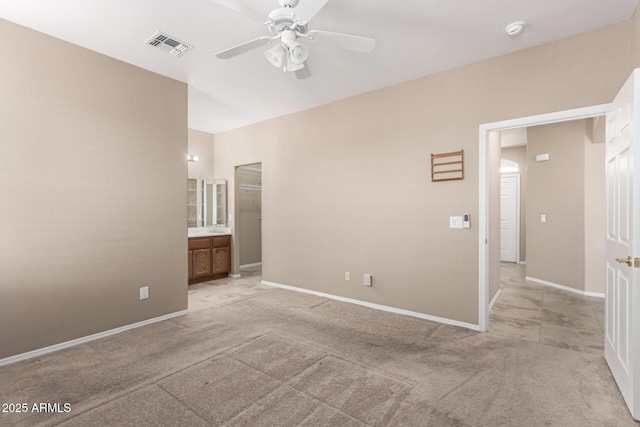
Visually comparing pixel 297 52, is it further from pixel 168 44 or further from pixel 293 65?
pixel 168 44

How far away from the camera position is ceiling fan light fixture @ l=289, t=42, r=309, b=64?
2.07 meters

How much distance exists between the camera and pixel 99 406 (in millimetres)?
1956

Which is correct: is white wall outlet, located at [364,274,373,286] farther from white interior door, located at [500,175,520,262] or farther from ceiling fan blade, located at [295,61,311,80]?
white interior door, located at [500,175,520,262]

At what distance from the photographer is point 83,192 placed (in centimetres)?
294

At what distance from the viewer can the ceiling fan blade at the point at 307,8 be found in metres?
1.79

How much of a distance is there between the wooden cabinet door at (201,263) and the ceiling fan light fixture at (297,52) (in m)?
3.98

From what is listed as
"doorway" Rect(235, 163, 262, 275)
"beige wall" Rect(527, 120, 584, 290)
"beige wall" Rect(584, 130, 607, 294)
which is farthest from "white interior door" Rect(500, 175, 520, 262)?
"doorway" Rect(235, 163, 262, 275)

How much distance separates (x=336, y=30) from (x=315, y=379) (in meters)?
2.79

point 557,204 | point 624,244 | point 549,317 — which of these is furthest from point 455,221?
point 557,204

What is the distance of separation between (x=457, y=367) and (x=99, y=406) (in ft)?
8.24

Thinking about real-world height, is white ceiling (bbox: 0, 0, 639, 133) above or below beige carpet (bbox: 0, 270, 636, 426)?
above

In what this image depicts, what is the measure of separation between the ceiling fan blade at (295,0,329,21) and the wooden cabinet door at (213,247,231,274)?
14.4ft

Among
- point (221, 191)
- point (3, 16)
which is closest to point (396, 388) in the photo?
point (3, 16)

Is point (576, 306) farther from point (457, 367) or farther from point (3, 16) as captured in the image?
point (3, 16)
